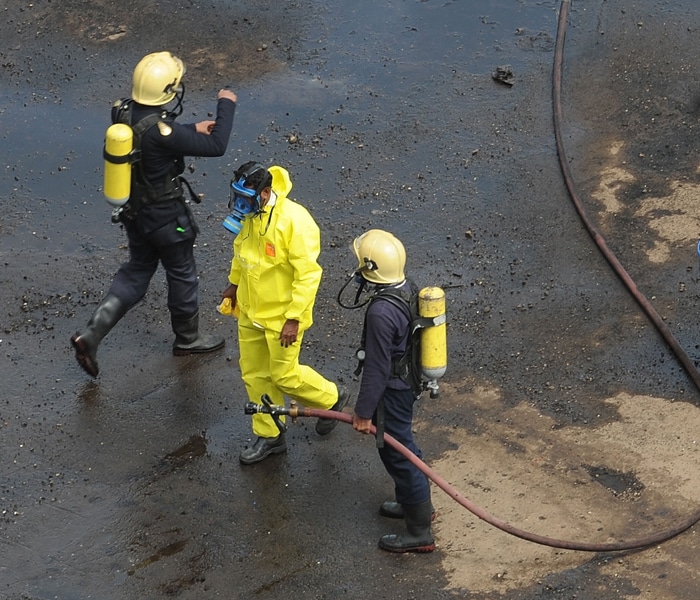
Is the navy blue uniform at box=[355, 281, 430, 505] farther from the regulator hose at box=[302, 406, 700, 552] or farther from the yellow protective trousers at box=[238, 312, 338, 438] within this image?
the yellow protective trousers at box=[238, 312, 338, 438]

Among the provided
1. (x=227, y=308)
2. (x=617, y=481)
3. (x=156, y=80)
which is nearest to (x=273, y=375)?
(x=227, y=308)

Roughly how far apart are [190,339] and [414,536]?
8.06 ft

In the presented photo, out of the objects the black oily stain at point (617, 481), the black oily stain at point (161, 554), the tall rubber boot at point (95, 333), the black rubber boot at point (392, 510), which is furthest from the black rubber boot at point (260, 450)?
the black oily stain at point (617, 481)

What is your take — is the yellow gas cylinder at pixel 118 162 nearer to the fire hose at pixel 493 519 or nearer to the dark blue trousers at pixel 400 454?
the fire hose at pixel 493 519

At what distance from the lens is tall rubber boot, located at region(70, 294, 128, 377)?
23.6ft

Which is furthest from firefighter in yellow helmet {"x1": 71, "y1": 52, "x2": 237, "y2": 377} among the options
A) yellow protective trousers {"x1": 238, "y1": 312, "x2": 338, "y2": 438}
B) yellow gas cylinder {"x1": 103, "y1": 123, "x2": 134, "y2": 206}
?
yellow protective trousers {"x1": 238, "y1": 312, "x2": 338, "y2": 438}

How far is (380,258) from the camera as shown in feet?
17.9

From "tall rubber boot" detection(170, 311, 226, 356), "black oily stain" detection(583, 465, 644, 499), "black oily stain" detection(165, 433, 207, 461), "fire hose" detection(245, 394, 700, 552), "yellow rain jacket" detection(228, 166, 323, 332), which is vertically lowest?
"black oily stain" detection(165, 433, 207, 461)

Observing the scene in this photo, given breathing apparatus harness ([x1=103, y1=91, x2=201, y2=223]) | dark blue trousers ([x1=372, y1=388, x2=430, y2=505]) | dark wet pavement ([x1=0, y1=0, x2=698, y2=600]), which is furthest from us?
breathing apparatus harness ([x1=103, y1=91, x2=201, y2=223])

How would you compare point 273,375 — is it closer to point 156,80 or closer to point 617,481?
point 156,80

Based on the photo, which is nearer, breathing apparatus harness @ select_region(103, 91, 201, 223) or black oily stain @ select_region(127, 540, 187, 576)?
black oily stain @ select_region(127, 540, 187, 576)

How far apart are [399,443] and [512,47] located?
645cm

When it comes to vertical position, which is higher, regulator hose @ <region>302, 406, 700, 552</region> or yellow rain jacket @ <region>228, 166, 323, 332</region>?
yellow rain jacket @ <region>228, 166, 323, 332</region>

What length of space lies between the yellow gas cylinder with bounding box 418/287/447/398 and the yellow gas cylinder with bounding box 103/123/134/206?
2266 millimetres
